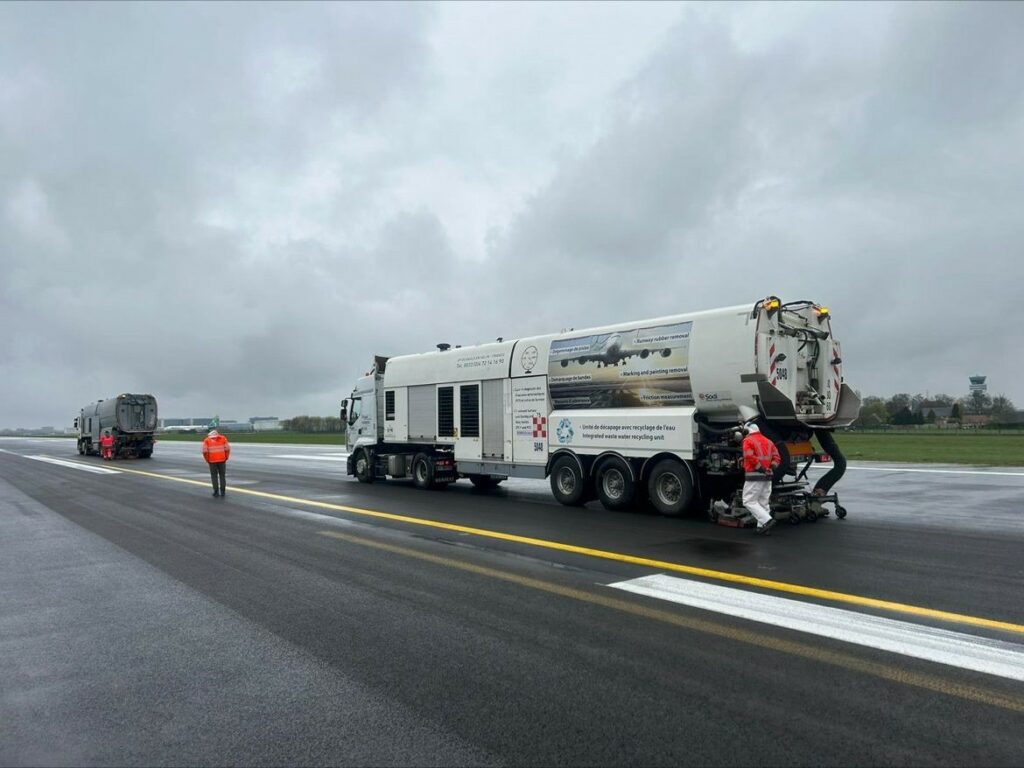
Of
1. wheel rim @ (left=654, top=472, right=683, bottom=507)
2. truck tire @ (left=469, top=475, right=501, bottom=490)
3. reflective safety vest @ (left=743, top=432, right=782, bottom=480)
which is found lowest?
truck tire @ (left=469, top=475, right=501, bottom=490)

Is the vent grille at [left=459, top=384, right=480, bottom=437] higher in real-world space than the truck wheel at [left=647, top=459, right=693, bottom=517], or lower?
higher

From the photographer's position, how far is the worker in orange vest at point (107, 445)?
36.6m

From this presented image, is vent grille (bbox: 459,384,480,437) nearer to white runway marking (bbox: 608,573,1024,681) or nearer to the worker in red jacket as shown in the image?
the worker in red jacket

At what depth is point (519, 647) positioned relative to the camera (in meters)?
4.81

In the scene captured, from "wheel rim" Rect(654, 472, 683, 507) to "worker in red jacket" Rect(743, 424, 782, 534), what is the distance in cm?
152

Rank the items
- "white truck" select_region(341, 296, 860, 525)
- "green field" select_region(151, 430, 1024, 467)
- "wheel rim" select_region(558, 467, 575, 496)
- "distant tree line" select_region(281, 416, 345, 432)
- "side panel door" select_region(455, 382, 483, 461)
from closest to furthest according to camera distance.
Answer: "white truck" select_region(341, 296, 860, 525) < "wheel rim" select_region(558, 467, 575, 496) < "side panel door" select_region(455, 382, 483, 461) < "green field" select_region(151, 430, 1024, 467) < "distant tree line" select_region(281, 416, 345, 432)

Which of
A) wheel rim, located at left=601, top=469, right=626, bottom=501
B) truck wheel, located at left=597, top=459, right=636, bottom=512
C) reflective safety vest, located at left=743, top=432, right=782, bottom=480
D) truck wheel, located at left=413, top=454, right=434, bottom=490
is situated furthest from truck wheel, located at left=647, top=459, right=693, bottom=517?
truck wheel, located at left=413, top=454, right=434, bottom=490

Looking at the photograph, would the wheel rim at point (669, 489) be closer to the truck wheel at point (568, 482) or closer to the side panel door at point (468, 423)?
the truck wheel at point (568, 482)

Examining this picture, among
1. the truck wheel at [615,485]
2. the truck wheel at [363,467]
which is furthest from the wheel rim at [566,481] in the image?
the truck wheel at [363,467]

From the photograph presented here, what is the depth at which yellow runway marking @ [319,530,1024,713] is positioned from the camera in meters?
3.90

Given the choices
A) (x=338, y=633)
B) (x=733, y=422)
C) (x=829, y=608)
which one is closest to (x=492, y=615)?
(x=338, y=633)

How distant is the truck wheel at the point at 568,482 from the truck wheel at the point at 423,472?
13.3ft

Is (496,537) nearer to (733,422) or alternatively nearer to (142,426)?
(733,422)

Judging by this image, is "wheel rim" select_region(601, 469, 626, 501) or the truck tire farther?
the truck tire
